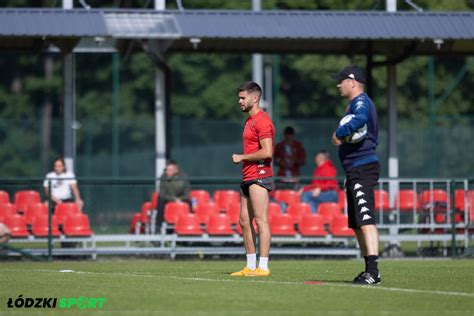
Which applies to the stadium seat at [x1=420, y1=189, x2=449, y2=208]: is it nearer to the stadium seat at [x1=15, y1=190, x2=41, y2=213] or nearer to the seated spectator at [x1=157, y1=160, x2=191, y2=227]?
the seated spectator at [x1=157, y1=160, x2=191, y2=227]

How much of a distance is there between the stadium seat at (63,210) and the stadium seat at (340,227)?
436 centimetres

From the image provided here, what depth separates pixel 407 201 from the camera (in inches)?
840

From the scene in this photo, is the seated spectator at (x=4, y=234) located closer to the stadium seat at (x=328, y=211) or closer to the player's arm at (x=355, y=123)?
the stadium seat at (x=328, y=211)

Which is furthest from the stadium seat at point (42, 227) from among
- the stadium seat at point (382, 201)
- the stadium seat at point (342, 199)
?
the stadium seat at point (382, 201)

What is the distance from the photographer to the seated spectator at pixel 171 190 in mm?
21297

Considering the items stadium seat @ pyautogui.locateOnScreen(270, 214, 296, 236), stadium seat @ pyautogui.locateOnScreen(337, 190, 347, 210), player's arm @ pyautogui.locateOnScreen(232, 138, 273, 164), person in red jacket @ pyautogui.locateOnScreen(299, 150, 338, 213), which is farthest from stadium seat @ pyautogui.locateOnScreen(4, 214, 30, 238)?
player's arm @ pyautogui.locateOnScreen(232, 138, 273, 164)

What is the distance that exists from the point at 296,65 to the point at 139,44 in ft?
66.6

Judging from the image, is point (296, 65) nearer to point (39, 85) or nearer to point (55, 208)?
point (39, 85)

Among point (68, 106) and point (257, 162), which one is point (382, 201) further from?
point (257, 162)

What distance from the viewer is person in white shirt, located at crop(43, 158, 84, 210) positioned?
2081 centimetres

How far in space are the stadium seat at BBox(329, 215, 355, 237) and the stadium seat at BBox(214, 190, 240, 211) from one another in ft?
6.60

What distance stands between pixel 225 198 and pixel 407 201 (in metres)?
3.32

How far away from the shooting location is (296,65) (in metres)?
43.3

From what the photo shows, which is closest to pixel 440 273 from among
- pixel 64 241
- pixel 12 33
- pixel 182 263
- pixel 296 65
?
pixel 182 263
